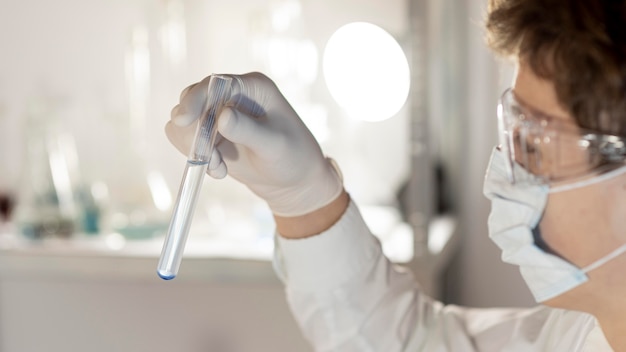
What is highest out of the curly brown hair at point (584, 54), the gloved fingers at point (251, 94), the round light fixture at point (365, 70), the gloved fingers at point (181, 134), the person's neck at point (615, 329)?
the curly brown hair at point (584, 54)

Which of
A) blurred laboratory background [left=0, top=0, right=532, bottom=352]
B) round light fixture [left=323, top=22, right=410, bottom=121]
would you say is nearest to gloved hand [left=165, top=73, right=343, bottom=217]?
blurred laboratory background [left=0, top=0, right=532, bottom=352]

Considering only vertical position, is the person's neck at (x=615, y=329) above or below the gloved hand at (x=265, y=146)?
below

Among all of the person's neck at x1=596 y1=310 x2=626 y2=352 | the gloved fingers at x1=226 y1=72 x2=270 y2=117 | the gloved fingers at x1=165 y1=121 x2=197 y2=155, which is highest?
the gloved fingers at x1=226 y1=72 x2=270 y2=117

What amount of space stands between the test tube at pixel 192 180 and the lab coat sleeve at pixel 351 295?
0.31 m

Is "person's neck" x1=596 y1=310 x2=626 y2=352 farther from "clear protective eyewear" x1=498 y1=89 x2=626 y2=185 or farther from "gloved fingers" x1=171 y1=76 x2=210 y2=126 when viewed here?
Result: "gloved fingers" x1=171 y1=76 x2=210 y2=126

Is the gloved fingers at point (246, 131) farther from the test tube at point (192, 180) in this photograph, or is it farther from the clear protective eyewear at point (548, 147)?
the clear protective eyewear at point (548, 147)

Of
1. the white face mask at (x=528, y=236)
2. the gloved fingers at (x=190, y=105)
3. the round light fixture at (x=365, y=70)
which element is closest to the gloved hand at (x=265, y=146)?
the gloved fingers at (x=190, y=105)

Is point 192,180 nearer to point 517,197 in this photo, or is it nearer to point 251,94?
point 251,94

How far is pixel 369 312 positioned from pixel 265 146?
1.05ft

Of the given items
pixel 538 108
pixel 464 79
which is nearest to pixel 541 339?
pixel 538 108

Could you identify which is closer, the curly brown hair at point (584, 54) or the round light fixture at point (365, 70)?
the curly brown hair at point (584, 54)

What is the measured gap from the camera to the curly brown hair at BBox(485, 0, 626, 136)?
0.87m

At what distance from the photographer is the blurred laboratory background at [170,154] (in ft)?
4.96

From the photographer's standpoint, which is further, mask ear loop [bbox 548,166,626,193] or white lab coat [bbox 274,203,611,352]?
white lab coat [bbox 274,203,611,352]
